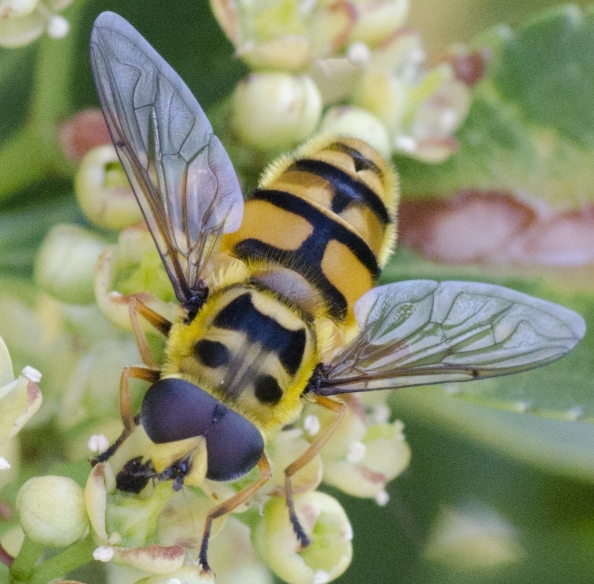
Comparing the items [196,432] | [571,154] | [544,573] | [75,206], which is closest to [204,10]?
[75,206]

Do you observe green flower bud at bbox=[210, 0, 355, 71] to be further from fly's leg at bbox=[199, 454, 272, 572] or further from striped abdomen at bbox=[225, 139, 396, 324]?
fly's leg at bbox=[199, 454, 272, 572]

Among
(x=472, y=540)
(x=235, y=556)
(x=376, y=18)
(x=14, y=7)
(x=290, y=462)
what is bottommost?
(x=472, y=540)

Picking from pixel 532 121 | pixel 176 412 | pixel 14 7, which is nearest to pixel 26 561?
pixel 176 412

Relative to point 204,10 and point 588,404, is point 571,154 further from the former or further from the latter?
point 204,10

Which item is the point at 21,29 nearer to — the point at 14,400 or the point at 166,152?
the point at 166,152

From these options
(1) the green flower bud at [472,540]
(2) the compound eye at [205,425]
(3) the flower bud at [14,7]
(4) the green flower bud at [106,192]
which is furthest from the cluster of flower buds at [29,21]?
(1) the green flower bud at [472,540]

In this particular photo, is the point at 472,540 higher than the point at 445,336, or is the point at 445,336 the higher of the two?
the point at 445,336

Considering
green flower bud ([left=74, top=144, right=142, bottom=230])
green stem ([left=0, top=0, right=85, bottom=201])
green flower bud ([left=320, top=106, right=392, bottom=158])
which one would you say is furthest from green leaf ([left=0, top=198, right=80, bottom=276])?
green flower bud ([left=320, top=106, right=392, bottom=158])
